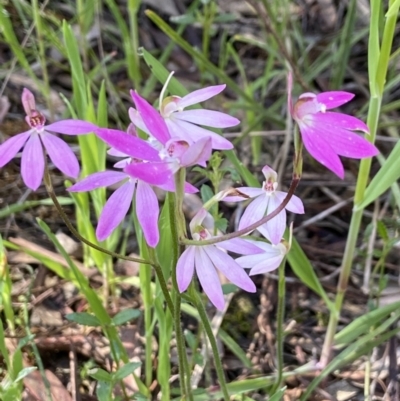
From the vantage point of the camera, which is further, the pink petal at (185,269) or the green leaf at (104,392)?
the green leaf at (104,392)

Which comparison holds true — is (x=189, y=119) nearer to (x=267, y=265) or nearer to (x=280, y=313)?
(x=267, y=265)

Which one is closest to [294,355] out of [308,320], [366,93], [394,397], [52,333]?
[308,320]

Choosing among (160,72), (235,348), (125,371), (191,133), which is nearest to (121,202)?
(191,133)

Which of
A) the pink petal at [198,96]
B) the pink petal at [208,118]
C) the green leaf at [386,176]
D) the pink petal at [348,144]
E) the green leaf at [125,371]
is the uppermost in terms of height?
the pink petal at [198,96]

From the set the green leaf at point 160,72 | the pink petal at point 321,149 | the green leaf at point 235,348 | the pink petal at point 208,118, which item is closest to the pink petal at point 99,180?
the pink petal at point 208,118

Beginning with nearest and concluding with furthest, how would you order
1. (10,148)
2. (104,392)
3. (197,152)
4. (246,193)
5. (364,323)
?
(197,152), (10,148), (246,193), (104,392), (364,323)

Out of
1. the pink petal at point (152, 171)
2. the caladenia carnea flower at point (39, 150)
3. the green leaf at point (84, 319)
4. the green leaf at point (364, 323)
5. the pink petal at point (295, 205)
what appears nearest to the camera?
the pink petal at point (152, 171)

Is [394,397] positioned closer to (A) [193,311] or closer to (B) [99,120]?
(A) [193,311]

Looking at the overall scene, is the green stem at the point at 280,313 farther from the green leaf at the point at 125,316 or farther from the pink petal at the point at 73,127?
the pink petal at the point at 73,127
